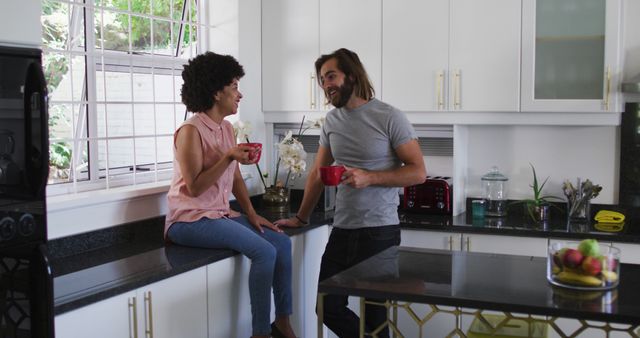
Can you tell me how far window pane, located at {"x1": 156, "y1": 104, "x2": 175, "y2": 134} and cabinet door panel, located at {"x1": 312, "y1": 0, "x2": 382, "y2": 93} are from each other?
91 centimetres

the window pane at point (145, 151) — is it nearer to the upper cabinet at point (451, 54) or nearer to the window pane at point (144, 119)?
the window pane at point (144, 119)

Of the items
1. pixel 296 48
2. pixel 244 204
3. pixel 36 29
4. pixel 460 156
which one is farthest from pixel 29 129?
pixel 460 156

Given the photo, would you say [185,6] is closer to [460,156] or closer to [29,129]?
[460,156]

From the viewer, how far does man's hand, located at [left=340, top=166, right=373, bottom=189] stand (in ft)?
9.41

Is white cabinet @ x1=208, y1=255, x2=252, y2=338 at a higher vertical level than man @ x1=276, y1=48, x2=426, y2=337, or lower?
lower

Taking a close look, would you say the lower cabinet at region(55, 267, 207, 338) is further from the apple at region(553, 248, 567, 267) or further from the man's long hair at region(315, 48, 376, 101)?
the apple at region(553, 248, 567, 267)

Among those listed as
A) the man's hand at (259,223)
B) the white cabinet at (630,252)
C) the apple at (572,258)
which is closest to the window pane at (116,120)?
the man's hand at (259,223)

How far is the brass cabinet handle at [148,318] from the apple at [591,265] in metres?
1.47

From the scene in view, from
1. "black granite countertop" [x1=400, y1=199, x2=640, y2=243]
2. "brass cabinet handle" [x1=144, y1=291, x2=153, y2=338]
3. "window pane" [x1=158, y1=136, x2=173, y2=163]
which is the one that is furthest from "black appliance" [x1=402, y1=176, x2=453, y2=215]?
"brass cabinet handle" [x1=144, y1=291, x2=153, y2=338]

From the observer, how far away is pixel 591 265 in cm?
208

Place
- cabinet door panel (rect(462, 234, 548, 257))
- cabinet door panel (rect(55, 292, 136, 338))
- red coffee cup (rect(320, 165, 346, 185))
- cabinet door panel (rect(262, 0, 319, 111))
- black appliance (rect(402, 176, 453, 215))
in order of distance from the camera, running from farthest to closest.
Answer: cabinet door panel (rect(262, 0, 319, 111))
black appliance (rect(402, 176, 453, 215))
cabinet door panel (rect(462, 234, 548, 257))
red coffee cup (rect(320, 165, 346, 185))
cabinet door panel (rect(55, 292, 136, 338))

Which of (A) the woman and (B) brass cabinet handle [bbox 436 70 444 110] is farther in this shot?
(B) brass cabinet handle [bbox 436 70 444 110]

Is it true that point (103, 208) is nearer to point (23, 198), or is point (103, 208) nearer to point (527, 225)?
point (23, 198)

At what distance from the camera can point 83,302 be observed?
7.84 feet
